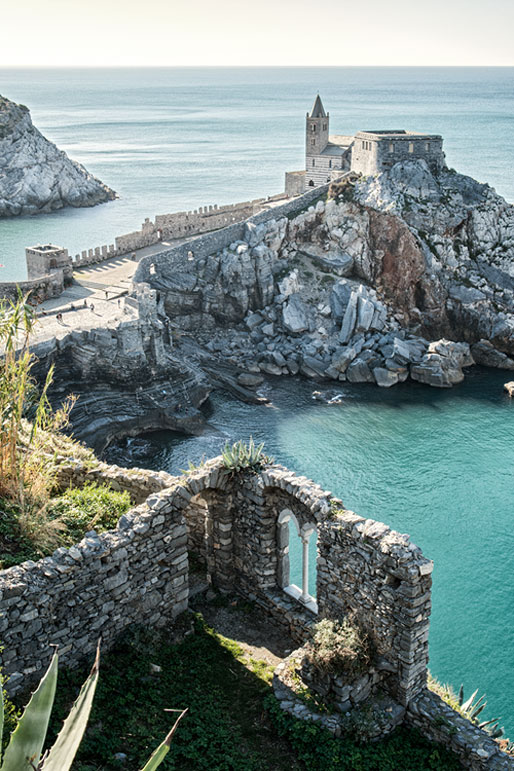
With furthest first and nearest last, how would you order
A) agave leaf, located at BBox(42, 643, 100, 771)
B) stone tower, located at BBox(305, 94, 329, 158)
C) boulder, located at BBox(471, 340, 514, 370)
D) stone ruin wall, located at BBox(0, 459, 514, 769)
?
stone tower, located at BBox(305, 94, 329, 158), boulder, located at BBox(471, 340, 514, 370), stone ruin wall, located at BBox(0, 459, 514, 769), agave leaf, located at BBox(42, 643, 100, 771)

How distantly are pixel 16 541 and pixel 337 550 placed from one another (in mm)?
5548

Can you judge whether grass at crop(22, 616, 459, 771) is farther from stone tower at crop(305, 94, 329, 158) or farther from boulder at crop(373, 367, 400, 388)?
stone tower at crop(305, 94, 329, 158)

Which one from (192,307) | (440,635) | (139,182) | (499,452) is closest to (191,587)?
(440,635)

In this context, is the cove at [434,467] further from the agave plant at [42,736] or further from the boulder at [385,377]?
the agave plant at [42,736]

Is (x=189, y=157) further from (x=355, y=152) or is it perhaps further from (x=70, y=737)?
(x=70, y=737)

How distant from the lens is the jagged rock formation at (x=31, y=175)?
85250 mm

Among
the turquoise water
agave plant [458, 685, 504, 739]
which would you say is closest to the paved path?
the turquoise water

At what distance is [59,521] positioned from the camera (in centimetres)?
1301

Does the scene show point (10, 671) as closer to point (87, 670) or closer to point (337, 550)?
point (87, 670)

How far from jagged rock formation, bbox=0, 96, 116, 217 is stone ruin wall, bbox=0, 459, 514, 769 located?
252ft

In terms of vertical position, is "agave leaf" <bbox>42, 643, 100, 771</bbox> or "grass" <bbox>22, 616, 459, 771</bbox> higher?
"agave leaf" <bbox>42, 643, 100, 771</bbox>

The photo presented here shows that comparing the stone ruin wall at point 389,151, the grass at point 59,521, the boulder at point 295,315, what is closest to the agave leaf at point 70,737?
the grass at point 59,521

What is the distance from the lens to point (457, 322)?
166 ft

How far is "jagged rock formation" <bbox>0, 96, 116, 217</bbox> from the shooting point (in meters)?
85.2
